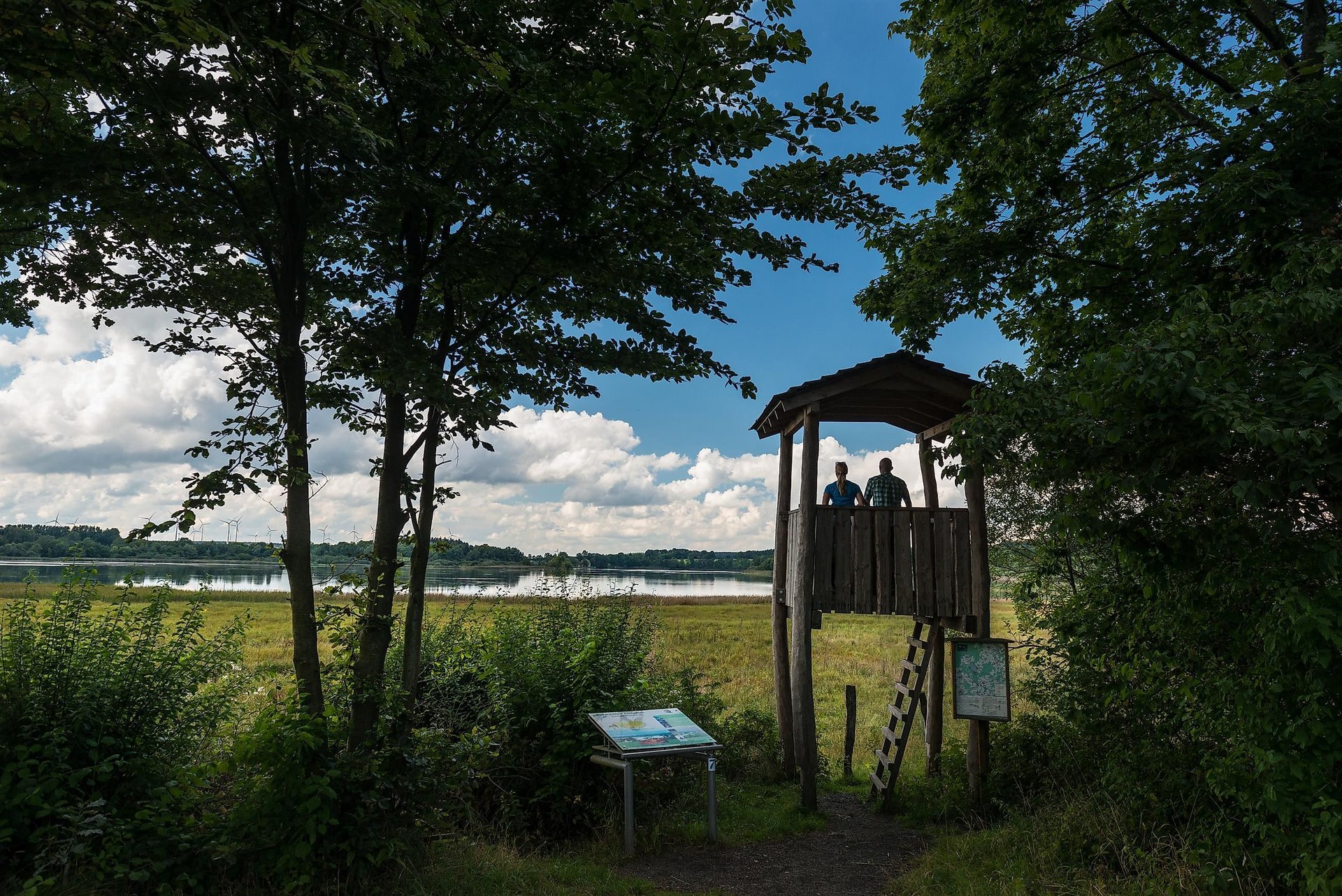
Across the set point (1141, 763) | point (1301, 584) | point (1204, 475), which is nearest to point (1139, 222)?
point (1204, 475)

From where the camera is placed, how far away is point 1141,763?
677cm

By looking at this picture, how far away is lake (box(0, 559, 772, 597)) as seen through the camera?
34.0ft

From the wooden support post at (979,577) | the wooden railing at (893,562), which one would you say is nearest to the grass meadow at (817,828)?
the wooden support post at (979,577)

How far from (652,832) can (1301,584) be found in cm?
610

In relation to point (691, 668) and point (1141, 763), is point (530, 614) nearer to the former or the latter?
point (691, 668)

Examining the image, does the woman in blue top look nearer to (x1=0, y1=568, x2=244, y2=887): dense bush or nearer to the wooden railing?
the wooden railing

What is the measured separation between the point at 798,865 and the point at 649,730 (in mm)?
1970

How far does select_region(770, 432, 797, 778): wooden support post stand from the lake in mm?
2108

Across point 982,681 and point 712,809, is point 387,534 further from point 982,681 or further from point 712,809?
point 982,681

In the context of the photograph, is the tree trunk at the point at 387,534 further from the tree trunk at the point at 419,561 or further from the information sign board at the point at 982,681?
the information sign board at the point at 982,681

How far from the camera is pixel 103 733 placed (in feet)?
19.4

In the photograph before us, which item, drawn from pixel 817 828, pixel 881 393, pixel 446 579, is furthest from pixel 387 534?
pixel 446 579

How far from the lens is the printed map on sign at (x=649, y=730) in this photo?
7.56m

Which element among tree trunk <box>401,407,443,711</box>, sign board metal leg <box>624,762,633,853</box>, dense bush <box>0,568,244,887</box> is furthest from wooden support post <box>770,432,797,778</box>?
dense bush <box>0,568,244,887</box>
